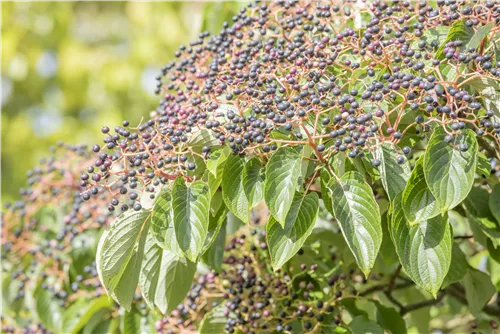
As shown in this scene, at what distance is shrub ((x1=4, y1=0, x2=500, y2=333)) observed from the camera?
Result: 122cm

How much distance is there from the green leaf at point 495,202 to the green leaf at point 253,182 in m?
0.49

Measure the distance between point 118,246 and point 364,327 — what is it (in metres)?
0.59

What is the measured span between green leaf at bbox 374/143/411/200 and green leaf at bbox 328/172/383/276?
0.13ft

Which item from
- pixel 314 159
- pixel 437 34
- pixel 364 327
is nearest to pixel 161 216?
pixel 314 159

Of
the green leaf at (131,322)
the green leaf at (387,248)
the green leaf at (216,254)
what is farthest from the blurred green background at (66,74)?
the green leaf at (387,248)

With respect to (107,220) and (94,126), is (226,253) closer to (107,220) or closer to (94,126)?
(107,220)

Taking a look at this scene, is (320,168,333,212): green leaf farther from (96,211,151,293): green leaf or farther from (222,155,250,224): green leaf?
(96,211,151,293): green leaf

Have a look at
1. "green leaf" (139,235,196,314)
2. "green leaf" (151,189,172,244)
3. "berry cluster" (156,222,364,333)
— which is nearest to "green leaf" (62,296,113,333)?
"berry cluster" (156,222,364,333)

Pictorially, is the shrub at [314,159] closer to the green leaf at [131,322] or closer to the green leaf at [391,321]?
the green leaf at [391,321]

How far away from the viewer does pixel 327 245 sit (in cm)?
185

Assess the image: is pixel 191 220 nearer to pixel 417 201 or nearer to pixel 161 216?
pixel 161 216

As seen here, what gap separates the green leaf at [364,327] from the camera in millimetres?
1539

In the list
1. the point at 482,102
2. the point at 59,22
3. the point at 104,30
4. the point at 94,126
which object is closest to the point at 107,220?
the point at 482,102

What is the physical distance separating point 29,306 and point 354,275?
1.01 metres
